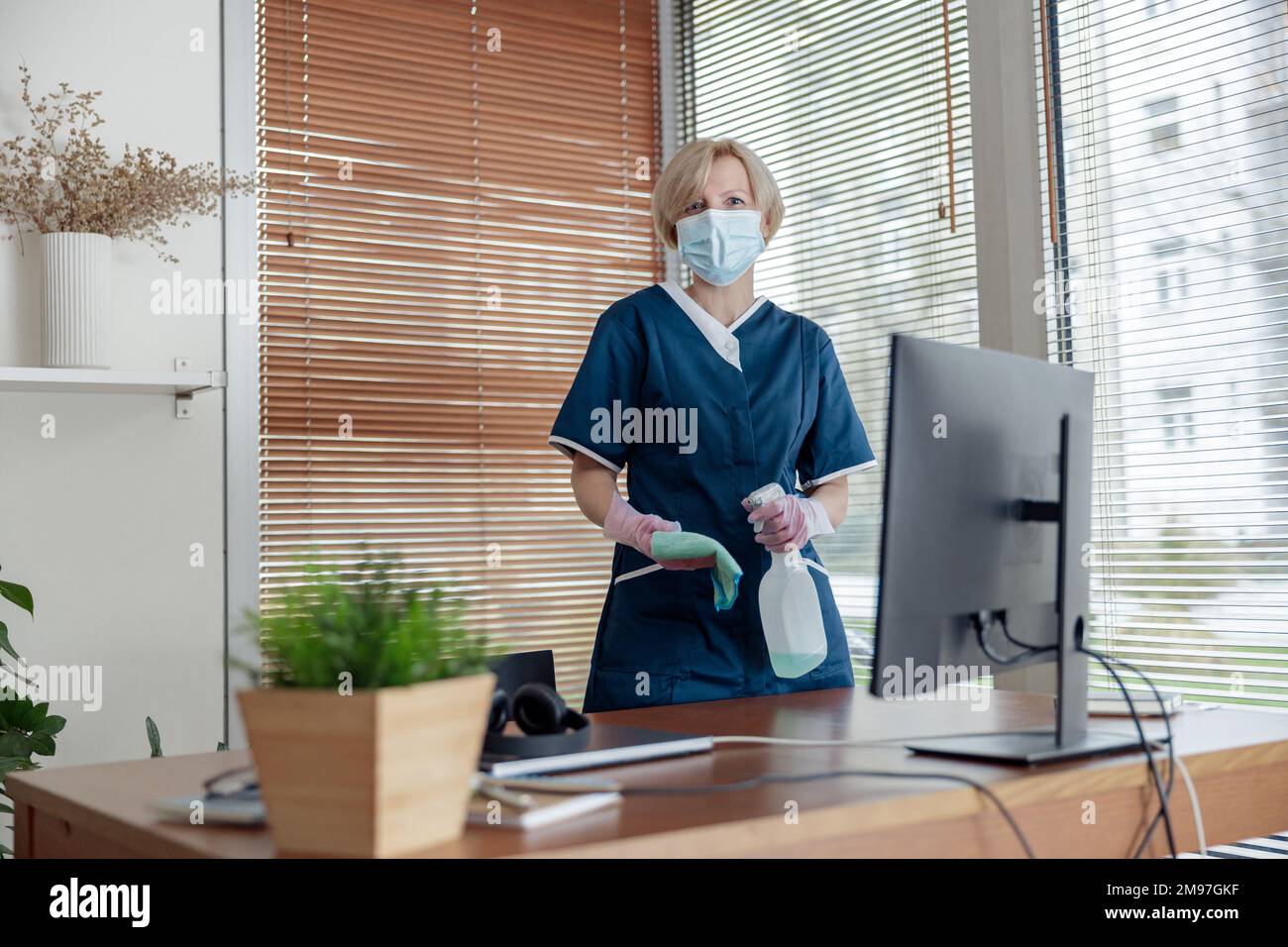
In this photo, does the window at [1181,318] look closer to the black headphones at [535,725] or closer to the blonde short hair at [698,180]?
the blonde short hair at [698,180]

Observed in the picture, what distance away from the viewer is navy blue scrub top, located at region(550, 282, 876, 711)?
1.95m

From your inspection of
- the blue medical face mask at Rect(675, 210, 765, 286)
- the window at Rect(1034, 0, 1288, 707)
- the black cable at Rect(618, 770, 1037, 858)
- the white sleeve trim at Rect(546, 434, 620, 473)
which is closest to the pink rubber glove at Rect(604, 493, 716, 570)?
the white sleeve trim at Rect(546, 434, 620, 473)

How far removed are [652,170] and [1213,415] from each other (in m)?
1.90

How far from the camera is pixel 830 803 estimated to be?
1030 mm

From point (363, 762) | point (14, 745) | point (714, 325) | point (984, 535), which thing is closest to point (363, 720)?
point (363, 762)

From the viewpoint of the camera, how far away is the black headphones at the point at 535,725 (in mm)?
1193

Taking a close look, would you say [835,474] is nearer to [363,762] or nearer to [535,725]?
[535,725]

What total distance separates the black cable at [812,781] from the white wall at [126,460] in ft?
5.76

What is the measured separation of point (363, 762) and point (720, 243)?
154 cm

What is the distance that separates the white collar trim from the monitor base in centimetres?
93

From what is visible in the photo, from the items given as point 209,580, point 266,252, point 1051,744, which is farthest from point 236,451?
point 1051,744

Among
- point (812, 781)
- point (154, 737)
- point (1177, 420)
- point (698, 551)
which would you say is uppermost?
point (1177, 420)

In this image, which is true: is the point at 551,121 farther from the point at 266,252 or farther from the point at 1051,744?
the point at 1051,744

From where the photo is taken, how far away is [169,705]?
2559 millimetres
